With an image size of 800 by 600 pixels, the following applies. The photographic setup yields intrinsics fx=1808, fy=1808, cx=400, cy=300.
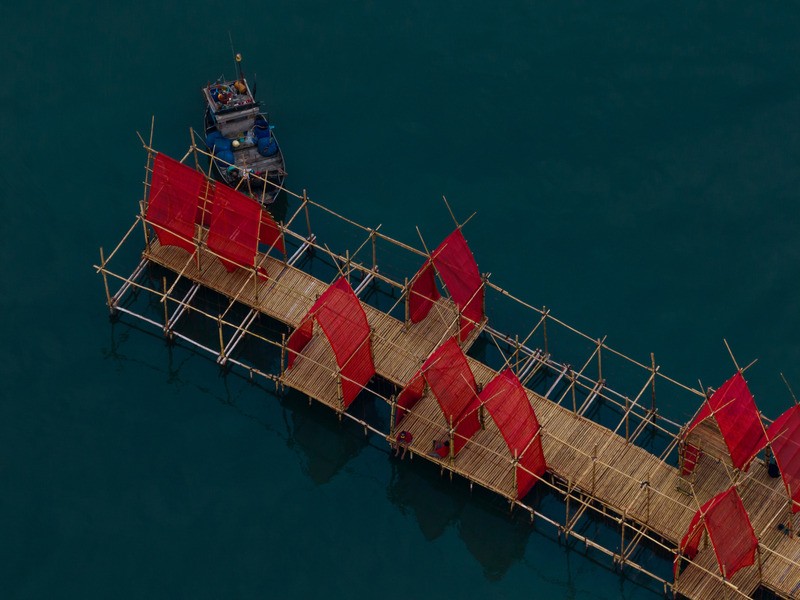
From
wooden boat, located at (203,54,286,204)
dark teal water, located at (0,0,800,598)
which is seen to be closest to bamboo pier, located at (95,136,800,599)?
dark teal water, located at (0,0,800,598)

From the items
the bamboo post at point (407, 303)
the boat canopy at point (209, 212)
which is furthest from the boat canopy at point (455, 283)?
the boat canopy at point (209, 212)

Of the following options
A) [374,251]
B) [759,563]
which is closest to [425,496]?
[374,251]

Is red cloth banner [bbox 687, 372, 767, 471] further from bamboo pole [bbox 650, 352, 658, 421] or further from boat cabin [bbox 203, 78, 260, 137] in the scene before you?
boat cabin [bbox 203, 78, 260, 137]

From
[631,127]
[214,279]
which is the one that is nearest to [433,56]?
[631,127]

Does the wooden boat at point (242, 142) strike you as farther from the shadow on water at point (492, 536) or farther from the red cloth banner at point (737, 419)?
the red cloth banner at point (737, 419)

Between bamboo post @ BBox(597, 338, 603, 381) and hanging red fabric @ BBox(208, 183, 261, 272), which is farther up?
bamboo post @ BBox(597, 338, 603, 381)

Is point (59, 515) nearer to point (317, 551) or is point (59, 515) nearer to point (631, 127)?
point (317, 551)
